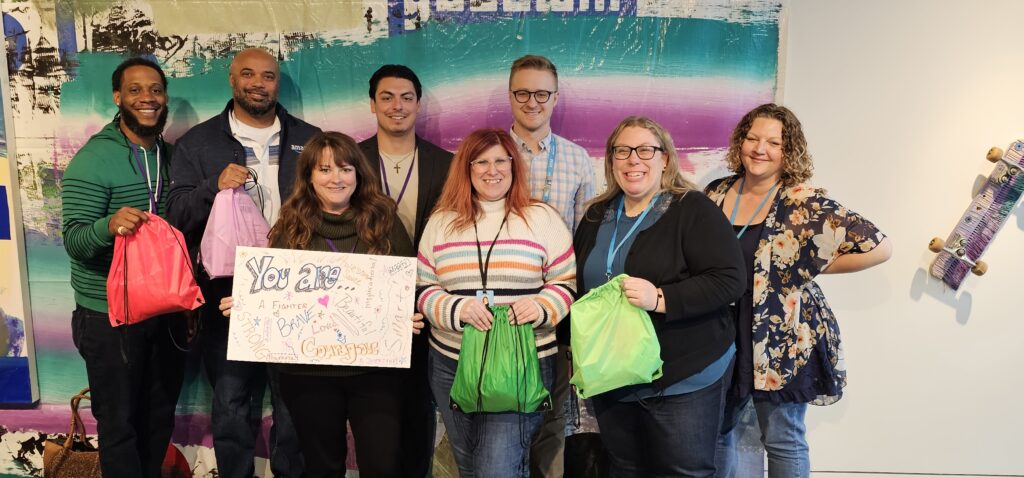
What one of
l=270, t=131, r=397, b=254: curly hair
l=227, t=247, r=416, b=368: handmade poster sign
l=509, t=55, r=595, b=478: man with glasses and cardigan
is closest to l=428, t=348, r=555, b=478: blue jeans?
l=227, t=247, r=416, b=368: handmade poster sign

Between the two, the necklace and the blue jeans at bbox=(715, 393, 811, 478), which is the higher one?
the necklace

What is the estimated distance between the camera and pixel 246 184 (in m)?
2.51

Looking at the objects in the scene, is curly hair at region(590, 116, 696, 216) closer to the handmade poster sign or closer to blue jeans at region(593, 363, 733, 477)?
blue jeans at region(593, 363, 733, 477)

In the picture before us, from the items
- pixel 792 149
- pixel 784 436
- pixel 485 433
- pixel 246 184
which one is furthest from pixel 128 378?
pixel 792 149

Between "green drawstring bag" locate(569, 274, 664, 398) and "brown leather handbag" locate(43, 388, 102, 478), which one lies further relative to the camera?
"brown leather handbag" locate(43, 388, 102, 478)

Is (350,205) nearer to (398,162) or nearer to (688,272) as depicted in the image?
(398,162)

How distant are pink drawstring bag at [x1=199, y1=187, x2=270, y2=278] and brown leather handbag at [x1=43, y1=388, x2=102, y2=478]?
1131 millimetres

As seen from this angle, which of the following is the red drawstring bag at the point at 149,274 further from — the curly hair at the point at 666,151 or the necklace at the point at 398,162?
the curly hair at the point at 666,151

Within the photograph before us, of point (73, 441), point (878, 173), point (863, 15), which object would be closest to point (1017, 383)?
point (878, 173)

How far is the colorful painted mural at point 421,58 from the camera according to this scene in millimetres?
2969

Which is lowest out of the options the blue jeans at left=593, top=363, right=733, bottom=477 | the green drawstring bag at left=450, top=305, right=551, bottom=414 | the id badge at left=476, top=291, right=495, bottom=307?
the blue jeans at left=593, top=363, right=733, bottom=477

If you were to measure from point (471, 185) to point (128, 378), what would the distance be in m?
1.69

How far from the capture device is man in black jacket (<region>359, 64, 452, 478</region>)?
263 centimetres

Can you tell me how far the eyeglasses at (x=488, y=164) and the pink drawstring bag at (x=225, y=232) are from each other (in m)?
0.92
